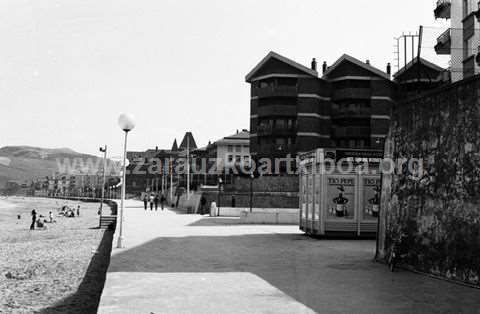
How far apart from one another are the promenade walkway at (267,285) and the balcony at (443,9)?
23.0 metres

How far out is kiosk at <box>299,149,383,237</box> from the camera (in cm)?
1714

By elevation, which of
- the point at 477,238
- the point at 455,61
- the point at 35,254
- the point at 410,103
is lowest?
the point at 35,254

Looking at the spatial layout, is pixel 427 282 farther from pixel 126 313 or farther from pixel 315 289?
pixel 126 313

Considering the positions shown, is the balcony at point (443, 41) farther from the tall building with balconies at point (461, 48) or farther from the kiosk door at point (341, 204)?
the kiosk door at point (341, 204)

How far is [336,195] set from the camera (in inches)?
677

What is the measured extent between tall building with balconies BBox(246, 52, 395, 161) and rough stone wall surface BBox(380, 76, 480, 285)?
153 ft

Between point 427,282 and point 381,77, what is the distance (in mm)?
52568

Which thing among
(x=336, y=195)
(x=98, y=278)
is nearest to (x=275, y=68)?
(x=336, y=195)

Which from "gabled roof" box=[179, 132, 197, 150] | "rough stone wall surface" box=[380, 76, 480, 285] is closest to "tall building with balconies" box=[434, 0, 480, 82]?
"rough stone wall surface" box=[380, 76, 480, 285]

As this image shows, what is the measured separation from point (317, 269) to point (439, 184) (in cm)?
276

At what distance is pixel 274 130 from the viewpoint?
5734 centimetres

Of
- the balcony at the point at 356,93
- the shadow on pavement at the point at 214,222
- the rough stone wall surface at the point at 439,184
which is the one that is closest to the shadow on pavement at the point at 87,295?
the rough stone wall surface at the point at 439,184

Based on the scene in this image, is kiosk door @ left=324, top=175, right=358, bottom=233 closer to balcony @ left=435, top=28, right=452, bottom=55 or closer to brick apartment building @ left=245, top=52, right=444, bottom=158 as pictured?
balcony @ left=435, top=28, right=452, bottom=55

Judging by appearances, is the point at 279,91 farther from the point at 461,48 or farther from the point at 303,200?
the point at 461,48
